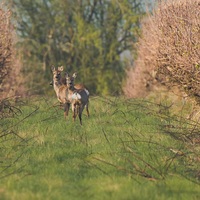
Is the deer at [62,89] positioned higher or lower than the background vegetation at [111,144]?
higher

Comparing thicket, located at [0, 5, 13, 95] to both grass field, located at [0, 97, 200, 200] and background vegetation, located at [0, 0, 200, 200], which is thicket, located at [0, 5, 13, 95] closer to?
background vegetation, located at [0, 0, 200, 200]

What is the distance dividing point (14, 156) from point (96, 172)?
77.5 inches

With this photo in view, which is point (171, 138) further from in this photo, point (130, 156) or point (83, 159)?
point (83, 159)

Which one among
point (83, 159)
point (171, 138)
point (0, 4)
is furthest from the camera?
point (0, 4)

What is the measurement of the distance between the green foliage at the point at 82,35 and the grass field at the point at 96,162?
1296 inches

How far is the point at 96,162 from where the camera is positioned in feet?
29.0

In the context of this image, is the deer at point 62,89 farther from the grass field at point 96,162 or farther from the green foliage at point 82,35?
the green foliage at point 82,35

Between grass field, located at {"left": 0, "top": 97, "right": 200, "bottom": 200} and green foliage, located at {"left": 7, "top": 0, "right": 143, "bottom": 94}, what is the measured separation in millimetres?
32914

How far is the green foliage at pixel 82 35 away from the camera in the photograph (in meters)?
45.2

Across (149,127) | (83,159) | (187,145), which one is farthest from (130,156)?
(149,127)

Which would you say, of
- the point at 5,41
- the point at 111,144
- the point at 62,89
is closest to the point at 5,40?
the point at 5,41

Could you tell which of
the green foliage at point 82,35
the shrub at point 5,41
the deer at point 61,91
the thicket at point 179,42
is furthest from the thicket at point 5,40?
the green foliage at point 82,35

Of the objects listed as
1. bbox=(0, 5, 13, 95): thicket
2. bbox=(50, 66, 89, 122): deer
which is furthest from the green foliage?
bbox=(50, 66, 89, 122): deer

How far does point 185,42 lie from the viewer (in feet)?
43.8
